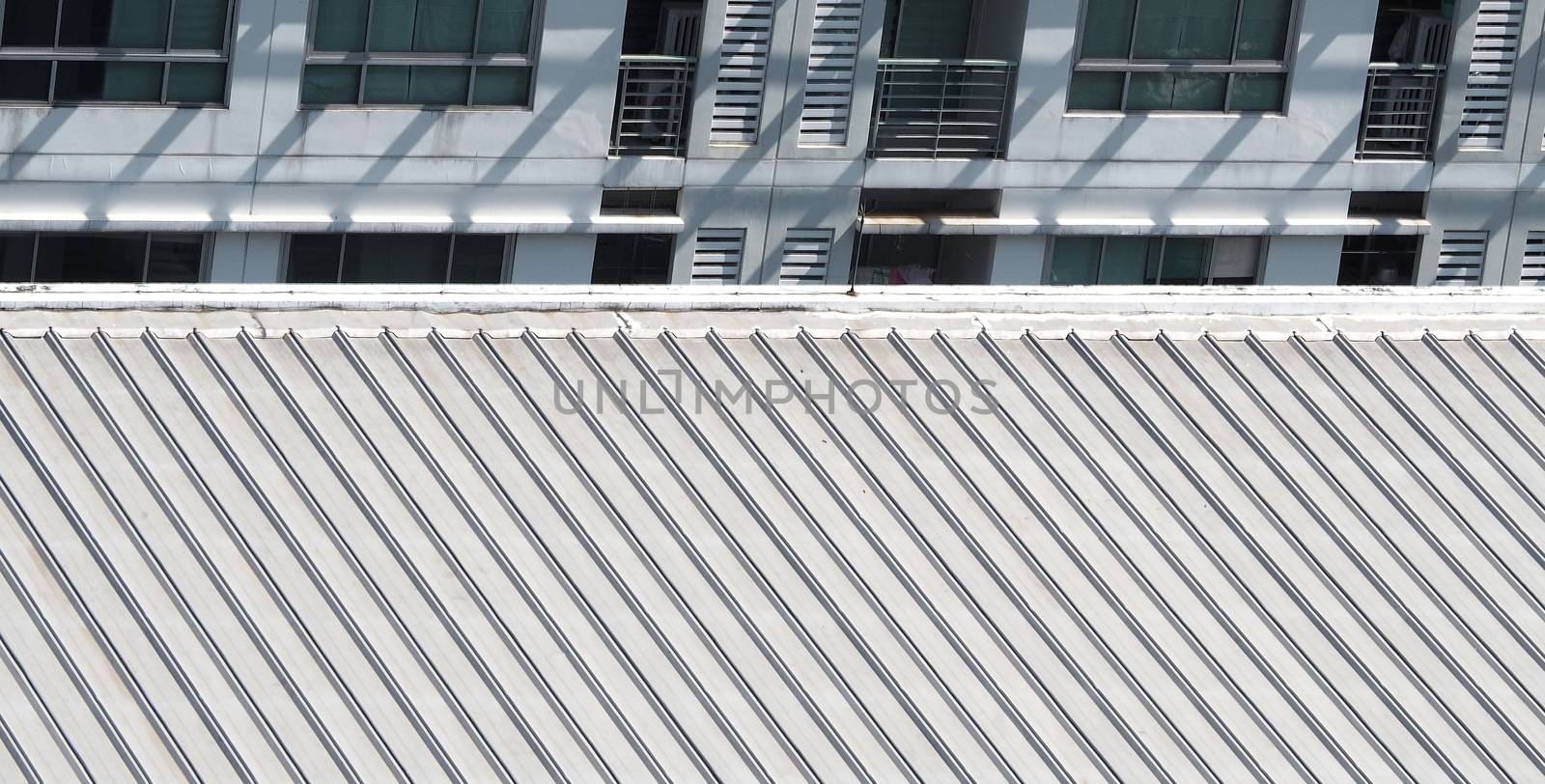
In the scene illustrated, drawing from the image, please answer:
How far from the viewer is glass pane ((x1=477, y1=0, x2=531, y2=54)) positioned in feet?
112

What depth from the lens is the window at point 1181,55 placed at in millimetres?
37156

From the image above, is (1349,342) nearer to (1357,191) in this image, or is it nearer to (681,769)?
(681,769)

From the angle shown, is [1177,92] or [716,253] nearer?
[716,253]

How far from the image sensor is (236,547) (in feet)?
58.0

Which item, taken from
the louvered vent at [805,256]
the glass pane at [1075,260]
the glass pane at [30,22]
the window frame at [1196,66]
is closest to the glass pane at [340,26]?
the glass pane at [30,22]

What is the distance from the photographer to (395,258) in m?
35.4

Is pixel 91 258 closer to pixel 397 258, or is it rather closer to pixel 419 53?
pixel 397 258

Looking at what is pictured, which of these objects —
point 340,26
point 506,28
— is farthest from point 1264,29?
point 340,26

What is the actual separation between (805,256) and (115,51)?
1013 cm

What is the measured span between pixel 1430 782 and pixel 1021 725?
280 centimetres

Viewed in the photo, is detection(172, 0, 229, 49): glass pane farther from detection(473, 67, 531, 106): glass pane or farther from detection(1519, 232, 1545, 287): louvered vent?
detection(1519, 232, 1545, 287): louvered vent

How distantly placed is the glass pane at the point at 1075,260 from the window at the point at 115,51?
12.7 meters

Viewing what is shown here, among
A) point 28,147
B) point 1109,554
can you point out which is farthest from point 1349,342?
point 28,147

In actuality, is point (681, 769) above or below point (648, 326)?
below
